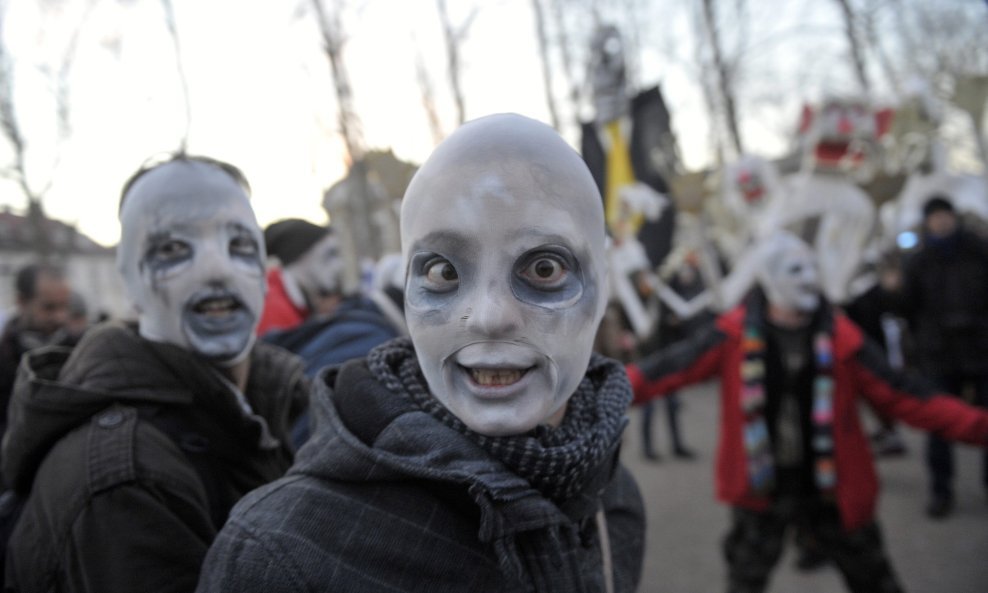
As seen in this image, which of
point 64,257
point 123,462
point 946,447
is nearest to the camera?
point 123,462

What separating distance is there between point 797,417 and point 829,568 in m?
1.51

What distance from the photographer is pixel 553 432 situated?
4.47 ft

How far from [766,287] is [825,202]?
10.4ft

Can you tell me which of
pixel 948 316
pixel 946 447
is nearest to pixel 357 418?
pixel 946 447

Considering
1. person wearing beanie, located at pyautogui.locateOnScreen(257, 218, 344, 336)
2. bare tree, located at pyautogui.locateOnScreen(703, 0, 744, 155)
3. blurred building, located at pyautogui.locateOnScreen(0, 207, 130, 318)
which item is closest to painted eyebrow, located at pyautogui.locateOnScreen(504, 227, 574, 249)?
person wearing beanie, located at pyautogui.locateOnScreen(257, 218, 344, 336)

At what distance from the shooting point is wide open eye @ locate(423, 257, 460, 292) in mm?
1318

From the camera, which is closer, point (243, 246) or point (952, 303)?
point (243, 246)

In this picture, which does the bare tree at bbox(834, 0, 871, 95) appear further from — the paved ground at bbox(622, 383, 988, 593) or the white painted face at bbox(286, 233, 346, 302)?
the white painted face at bbox(286, 233, 346, 302)

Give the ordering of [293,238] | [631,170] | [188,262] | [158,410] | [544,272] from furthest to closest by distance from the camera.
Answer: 1. [631,170]
2. [293,238]
3. [188,262]
4. [158,410]
5. [544,272]

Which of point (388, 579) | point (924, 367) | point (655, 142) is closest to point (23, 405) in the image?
point (388, 579)

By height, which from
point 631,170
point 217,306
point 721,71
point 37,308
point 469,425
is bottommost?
point 469,425

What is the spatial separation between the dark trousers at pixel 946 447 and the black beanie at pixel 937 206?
1112 millimetres

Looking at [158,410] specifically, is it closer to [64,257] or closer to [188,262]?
[188,262]

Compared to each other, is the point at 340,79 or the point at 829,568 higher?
the point at 340,79
